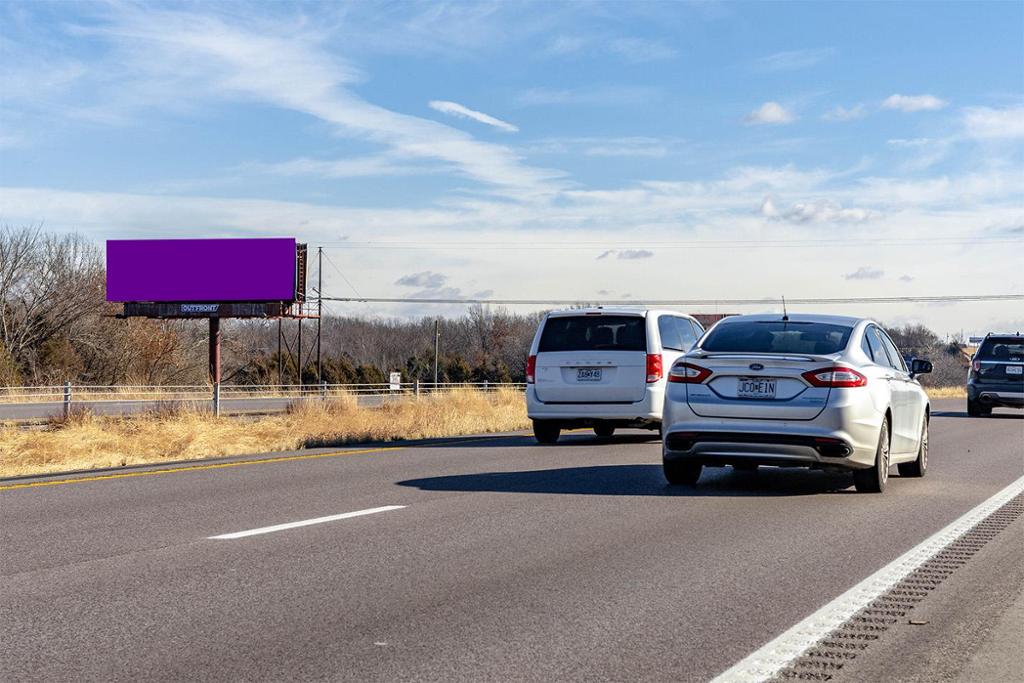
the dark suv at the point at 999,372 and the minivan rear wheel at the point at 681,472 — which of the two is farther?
the dark suv at the point at 999,372

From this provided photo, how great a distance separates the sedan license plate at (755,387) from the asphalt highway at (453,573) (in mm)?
949

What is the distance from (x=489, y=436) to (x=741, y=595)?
13.3 m

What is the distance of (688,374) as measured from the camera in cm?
1131

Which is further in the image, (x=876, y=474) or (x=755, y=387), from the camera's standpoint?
(x=876, y=474)

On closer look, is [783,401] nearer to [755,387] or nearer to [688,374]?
[755,387]

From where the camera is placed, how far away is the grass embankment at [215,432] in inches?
683

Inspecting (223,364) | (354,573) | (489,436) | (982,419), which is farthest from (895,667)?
(223,364)

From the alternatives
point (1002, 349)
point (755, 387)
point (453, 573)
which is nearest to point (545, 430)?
point (755, 387)

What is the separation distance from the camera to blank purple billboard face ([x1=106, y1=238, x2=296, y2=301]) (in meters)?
54.4

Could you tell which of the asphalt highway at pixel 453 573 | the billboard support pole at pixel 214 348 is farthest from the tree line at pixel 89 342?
the asphalt highway at pixel 453 573

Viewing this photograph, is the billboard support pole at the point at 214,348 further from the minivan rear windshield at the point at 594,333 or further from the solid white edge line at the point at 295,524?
the solid white edge line at the point at 295,524

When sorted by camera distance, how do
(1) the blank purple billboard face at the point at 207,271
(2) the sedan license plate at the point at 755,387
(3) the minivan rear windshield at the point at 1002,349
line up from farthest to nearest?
1. (1) the blank purple billboard face at the point at 207,271
2. (3) the minivan rear windshield at the point at 1002,349
3. (2) the sedan license plate at the point at 755,387

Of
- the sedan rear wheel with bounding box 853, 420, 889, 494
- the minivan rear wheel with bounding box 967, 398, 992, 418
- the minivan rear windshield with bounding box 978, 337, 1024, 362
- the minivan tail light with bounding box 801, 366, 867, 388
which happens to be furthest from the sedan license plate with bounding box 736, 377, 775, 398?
the minivan rear wheel with bounding box 967, 398, 992, 418

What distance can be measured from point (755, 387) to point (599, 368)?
5.89 meters
